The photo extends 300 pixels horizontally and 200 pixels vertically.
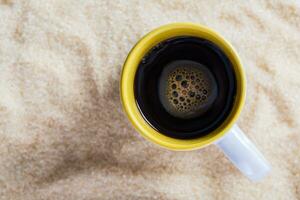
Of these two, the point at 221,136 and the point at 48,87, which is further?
the point at 48,87

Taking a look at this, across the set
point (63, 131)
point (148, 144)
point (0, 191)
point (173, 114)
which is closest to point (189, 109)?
point (173, 114)

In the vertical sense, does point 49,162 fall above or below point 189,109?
below

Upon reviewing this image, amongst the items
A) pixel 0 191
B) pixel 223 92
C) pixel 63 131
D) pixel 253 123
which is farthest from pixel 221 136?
pixel 0 191

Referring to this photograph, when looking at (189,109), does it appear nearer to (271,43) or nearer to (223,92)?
(223,92)

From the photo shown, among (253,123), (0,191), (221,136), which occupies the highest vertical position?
(221,136)
